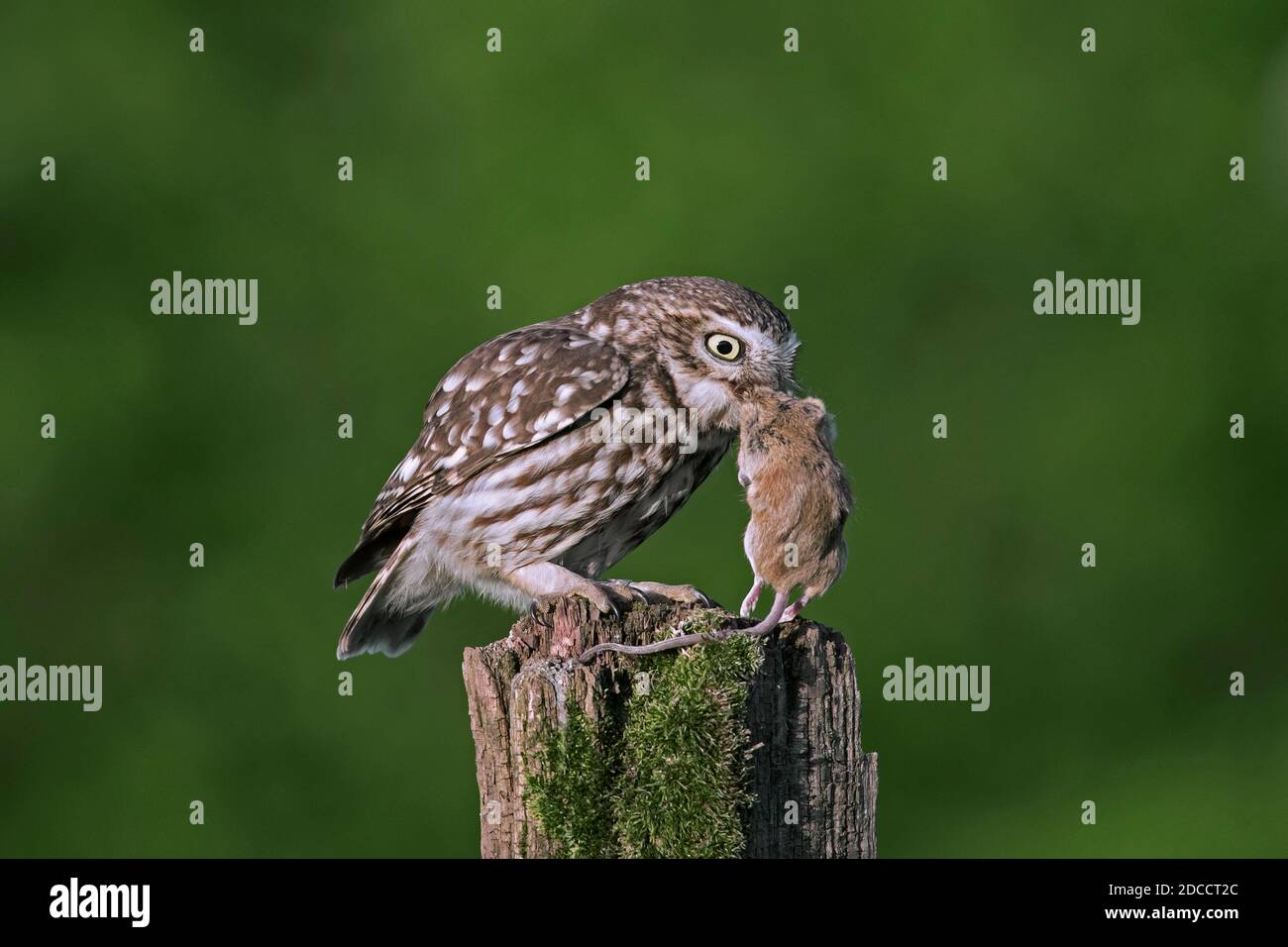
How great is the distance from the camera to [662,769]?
3.66 metres

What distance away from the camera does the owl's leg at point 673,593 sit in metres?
4.46

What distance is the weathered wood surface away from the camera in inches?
145

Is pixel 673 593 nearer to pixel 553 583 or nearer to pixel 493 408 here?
pixel 553 583

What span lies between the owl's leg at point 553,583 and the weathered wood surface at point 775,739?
663 millimetres

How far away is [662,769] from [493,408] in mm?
1802

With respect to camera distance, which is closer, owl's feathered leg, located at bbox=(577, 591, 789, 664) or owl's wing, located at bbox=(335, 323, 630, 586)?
owl's feathered leg, located at bbox=(577, 591, 789, 664)

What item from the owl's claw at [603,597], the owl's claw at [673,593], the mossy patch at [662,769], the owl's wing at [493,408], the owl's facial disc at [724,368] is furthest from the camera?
the owl's wing at [493,408]

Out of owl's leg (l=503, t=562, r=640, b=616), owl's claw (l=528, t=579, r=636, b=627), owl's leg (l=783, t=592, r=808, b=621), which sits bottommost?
owl's leg (l=783, t=592, r=808, b=621)

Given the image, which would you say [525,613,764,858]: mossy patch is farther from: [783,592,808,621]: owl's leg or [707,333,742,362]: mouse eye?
[707,333,742,362]: mouse eye

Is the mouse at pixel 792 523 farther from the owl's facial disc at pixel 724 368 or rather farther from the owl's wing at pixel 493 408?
the owl's wing at pixel 493 408

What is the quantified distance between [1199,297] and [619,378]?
7183mm

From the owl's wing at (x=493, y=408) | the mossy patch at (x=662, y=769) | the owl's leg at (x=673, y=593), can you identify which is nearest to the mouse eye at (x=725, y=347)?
the owl's wing at (x=493, y=408)

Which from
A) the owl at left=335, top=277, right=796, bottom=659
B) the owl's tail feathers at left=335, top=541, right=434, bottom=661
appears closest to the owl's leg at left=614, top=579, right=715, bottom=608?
the owl at left=335, top=277, right=796, bottom=659

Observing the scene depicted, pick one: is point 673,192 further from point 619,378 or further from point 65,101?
point 619,378
